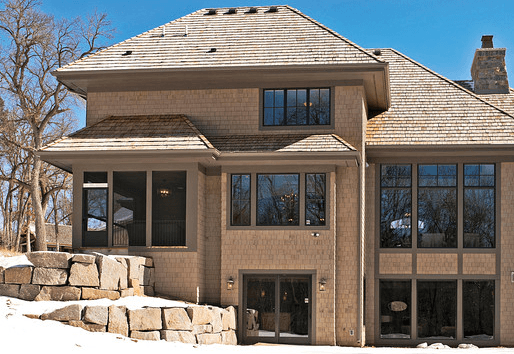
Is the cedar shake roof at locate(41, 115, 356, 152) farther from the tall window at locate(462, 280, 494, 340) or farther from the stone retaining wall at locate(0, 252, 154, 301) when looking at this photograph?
the tall window at locate(462, 280, 494, 340)

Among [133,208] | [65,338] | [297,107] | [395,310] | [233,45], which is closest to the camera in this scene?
[65,338]

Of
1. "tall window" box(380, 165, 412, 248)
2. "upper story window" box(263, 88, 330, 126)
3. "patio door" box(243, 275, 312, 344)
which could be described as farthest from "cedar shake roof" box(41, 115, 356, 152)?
"patio door" box(243, 275, 312, 344)

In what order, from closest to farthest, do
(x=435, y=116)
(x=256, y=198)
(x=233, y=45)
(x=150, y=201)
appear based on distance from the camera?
(x=150, y=201)
(x=256, y=198)
(x=233, y=45)
(x=435, y=116)

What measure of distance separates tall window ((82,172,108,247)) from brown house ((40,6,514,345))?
37 millimetres

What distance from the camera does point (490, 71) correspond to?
2631 cm

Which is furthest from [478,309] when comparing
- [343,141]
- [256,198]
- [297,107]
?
[297,107]

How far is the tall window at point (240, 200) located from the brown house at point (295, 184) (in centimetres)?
4

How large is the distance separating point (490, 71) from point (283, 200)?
31.9 ft

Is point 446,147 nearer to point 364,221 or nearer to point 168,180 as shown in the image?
point 364,221

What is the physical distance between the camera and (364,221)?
22500 mm

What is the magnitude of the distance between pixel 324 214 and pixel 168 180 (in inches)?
163

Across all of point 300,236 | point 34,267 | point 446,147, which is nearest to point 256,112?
point 300,236

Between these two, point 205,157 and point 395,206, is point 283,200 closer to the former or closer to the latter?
point 205,157

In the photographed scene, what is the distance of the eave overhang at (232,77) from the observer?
21094mm
